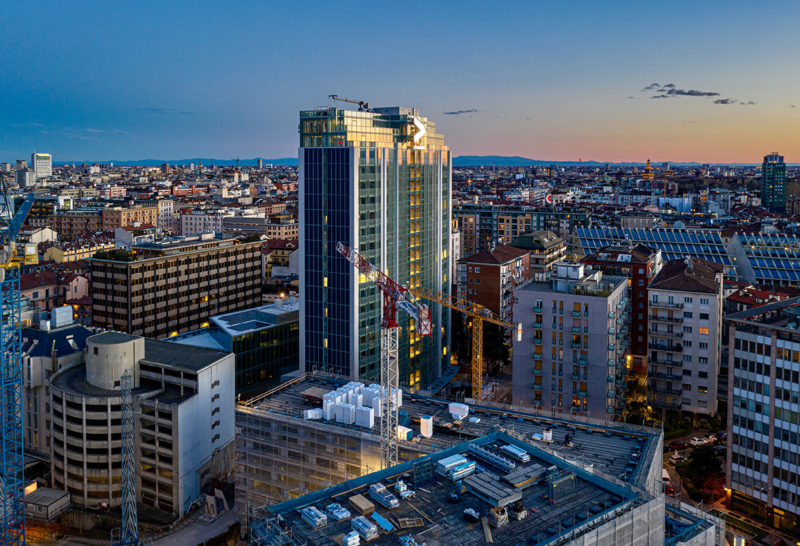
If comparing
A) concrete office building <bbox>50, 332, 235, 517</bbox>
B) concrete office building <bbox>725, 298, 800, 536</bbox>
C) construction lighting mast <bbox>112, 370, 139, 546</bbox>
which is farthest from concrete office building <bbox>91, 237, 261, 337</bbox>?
concrete office building <bbox>725, 298, 800, 536</bbox>

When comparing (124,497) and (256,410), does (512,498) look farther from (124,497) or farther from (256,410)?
(124,497)

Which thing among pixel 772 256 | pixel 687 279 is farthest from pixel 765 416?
pixel 772 256

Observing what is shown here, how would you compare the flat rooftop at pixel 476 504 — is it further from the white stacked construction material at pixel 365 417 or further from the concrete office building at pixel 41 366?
the concrete office building at pixel 41 366

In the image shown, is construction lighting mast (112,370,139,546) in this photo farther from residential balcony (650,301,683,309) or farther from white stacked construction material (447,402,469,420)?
residential balcony (650,301,683,309)

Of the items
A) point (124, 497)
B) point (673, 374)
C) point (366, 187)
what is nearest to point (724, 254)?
point (673, 374)

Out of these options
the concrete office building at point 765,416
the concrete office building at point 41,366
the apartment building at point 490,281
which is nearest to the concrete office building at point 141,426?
the concrete office building at point 41,366
